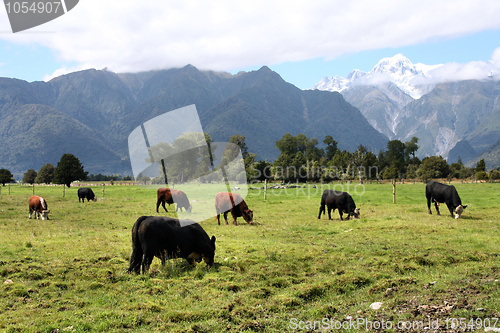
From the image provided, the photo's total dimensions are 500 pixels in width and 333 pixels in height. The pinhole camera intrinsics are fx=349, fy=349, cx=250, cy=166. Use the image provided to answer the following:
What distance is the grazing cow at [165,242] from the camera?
9469mm

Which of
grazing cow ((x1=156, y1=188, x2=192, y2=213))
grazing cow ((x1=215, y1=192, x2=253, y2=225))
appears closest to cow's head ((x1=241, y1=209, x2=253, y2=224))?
grazing cow ((x1=215, y1=192, x2=253, y2=225))

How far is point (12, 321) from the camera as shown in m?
6.35

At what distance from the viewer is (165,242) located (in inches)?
387

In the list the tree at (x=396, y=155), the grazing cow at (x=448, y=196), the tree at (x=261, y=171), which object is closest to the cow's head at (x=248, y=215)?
the grazing cow at (x=448, y=196)

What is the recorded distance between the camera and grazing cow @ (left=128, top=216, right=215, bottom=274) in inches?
373

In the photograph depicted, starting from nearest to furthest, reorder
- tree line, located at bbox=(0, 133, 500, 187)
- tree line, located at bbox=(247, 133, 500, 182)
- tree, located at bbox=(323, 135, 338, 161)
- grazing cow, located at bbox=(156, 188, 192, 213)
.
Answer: grazing cow, located at bbox=(156, 188, 192, 213)
tree line, located at bbox=(0, 133, 500, 187)
tree line, located at bbox=(247, 133, 500, 182)
tree, located at bbox=(323, 135, 338, 161)

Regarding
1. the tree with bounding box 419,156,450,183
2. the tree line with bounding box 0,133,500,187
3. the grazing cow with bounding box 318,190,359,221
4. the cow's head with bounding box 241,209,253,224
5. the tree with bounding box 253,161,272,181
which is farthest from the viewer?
the tree with bounding box 419,156,450,183

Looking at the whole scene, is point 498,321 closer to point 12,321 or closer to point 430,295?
point 430,295

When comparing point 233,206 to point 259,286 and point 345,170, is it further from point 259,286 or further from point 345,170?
point 345,170

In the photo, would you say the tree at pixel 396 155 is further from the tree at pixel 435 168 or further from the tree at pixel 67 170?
the tree at pixel 67 170

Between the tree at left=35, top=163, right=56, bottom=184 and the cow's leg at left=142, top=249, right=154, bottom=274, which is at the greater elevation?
the tree at left=35, top=163, right=56, bottom=184

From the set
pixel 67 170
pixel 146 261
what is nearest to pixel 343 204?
pixel 146 261

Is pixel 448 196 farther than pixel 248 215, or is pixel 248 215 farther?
pixel 448 196

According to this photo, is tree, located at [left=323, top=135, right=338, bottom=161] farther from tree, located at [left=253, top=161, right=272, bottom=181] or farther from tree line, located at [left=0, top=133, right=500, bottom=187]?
tree, located at [left=253, top=161, right=272, bottom=181]
